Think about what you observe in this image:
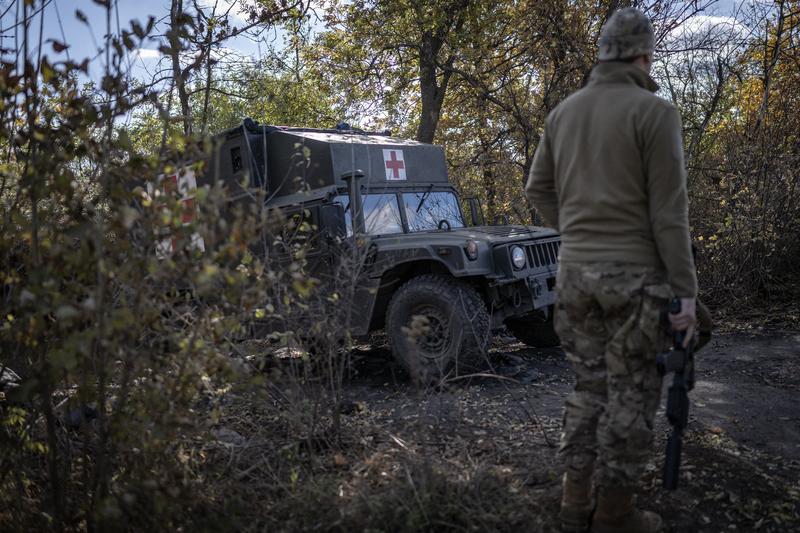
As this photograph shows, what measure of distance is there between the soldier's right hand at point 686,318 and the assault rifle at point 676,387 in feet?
0.05

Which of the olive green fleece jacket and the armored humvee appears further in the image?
the armored humvee

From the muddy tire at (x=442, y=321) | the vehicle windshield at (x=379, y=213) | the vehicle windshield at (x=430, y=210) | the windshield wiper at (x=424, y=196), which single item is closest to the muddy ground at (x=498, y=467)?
the muddy tire at (x=442, y=321)

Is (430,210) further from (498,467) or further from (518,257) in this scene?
(498,467)

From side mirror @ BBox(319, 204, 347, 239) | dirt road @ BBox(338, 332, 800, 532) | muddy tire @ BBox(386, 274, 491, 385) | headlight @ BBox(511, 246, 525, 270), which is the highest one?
side mirror @ BBox(319, 204, 347, 239)

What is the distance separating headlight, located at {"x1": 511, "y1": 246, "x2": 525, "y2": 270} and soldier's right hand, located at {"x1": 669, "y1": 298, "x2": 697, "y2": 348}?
286 centimetres

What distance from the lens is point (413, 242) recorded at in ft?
18.2

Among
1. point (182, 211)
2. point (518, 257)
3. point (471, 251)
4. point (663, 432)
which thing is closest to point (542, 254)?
point (518, 257)

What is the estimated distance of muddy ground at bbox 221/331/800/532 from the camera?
275cm

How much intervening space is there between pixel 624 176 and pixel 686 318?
531mm

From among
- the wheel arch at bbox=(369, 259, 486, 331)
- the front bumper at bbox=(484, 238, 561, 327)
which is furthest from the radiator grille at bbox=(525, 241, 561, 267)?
the wheel arch at bbox=(369, 259, 486, 331)

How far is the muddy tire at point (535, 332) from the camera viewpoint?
6.46m

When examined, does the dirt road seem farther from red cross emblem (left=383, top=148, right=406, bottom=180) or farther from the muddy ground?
red cross emblem (left=383, top=148, right=406, bottom=180)

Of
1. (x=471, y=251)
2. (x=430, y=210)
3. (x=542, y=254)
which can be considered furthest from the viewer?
(x=430, y=210)

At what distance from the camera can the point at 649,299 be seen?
247 cm
